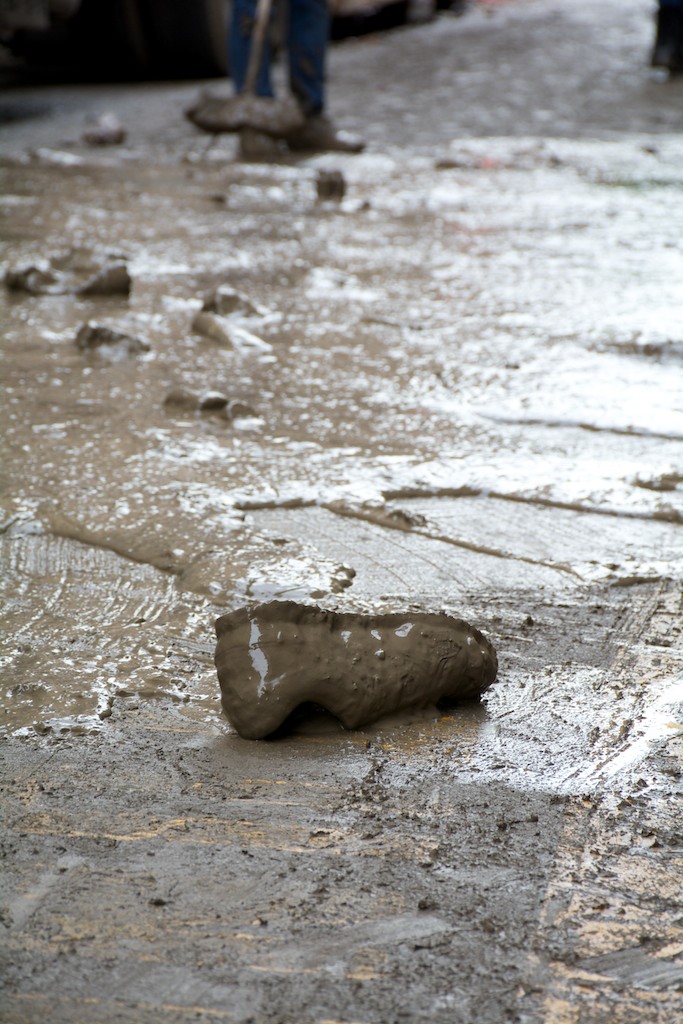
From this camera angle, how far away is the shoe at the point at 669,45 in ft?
27.2

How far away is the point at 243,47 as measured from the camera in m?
6.39

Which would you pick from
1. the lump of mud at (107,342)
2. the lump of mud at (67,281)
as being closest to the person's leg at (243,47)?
the lump of mud at (67,281)

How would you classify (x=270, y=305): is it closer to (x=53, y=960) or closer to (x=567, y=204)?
(x=567, y=204)

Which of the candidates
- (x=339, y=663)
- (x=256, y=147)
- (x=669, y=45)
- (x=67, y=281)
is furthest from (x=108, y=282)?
(x=669, y=45)

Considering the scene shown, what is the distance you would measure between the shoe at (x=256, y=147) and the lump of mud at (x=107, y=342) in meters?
3.20

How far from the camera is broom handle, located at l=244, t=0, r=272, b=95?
6.07 metres

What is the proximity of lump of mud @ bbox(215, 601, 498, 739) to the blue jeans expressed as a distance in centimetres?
538

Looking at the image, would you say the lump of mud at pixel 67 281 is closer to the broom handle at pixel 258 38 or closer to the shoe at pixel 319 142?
the shoe at pixel 319 142

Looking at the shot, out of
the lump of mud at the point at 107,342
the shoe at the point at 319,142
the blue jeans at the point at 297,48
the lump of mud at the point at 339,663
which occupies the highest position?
the blue jeans at the point at 297,48

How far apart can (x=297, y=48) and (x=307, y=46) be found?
2.4 inches

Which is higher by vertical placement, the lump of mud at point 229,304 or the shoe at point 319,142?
the lump of mud at point 229,304

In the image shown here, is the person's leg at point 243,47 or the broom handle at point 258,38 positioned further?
the person's leg at point 243,47

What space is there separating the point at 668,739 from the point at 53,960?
2.56 feet

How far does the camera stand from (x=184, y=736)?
1.49 metres
